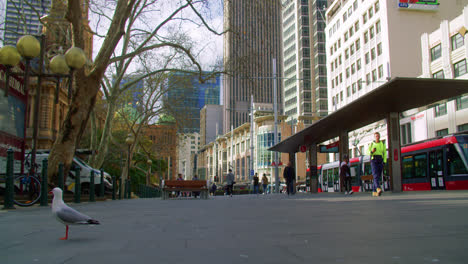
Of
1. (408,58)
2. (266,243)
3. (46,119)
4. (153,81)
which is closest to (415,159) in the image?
(153,81)

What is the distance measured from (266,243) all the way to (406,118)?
44.3 meters

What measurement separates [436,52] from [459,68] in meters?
3.78

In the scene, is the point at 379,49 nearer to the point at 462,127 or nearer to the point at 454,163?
the point at 462,127

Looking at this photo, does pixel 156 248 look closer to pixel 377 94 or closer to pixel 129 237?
pixel 129 237

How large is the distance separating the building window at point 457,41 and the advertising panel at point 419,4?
1458cm

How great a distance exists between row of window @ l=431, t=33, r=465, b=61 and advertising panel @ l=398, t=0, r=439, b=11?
12568mm

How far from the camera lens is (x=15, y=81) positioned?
11.7m

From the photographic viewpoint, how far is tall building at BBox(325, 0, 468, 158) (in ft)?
163

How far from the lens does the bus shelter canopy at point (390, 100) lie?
13.0m

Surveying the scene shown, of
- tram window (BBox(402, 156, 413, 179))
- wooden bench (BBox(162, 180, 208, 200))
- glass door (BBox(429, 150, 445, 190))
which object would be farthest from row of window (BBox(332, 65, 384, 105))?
wooden bench (BBox(162, 180, 208, 200))

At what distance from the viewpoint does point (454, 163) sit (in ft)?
70.5

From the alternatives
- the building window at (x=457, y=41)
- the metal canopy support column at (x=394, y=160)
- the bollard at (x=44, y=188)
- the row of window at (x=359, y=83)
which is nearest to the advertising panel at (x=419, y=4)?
the row of window at (x=359, y=83)

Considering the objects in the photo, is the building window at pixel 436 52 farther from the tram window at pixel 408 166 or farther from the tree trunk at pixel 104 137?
the tree trunk at pixel 104 137

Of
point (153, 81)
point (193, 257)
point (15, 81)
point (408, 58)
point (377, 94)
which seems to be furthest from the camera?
point (408, 58)
